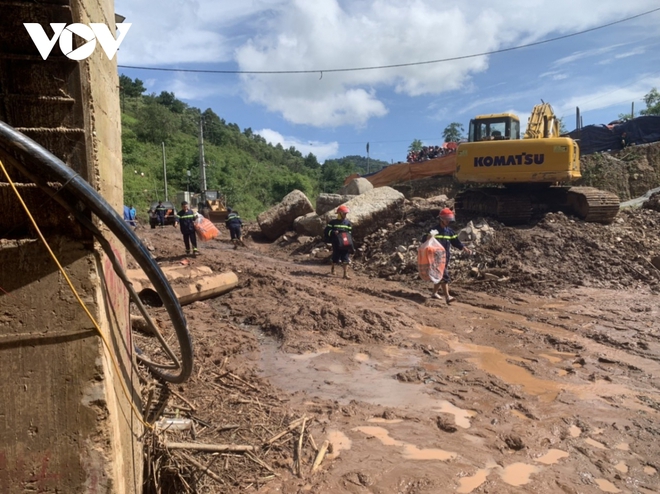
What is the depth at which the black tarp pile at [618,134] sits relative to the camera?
20.7 metres

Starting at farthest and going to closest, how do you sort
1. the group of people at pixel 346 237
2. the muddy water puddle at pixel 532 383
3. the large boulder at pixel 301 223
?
the large boulder at pixel 301 223
the group of people at pixel 346 237
the muddy water puddle at pixel 532 383

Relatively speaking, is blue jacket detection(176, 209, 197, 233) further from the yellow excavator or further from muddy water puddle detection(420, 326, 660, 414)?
muddy water puddle detection(420, 326, 660, 414)

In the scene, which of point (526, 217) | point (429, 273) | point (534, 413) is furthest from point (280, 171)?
point (534, 413)

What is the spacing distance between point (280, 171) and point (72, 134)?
209 feet

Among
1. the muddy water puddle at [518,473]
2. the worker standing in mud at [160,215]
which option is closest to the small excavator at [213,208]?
the worker standing in mud at [160,215]

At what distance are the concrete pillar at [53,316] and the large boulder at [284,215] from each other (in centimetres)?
1438

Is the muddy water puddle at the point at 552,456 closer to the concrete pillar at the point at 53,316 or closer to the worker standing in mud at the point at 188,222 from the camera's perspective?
the concrete pillar at the point at 53,316

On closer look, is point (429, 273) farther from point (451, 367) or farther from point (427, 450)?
point (427, 450)

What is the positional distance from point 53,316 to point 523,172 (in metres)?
11.7

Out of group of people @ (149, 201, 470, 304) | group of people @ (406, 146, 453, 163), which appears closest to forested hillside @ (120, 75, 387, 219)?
group of people @ (406, 146, 453, 163)

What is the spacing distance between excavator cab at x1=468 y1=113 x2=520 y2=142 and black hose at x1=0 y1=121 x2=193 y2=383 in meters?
12.8

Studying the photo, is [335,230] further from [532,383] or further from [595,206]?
[595,206]

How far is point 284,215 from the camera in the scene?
16578 millimetres

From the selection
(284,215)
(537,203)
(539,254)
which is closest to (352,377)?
(539,254)
